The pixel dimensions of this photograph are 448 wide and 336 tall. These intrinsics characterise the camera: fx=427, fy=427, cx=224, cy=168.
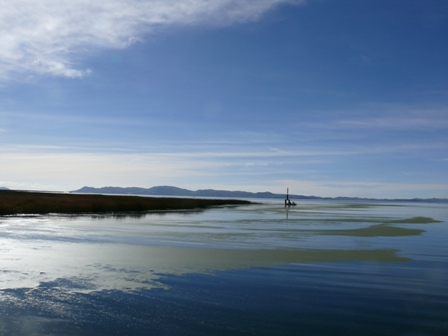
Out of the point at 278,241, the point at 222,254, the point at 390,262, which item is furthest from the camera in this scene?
the point at 278,241

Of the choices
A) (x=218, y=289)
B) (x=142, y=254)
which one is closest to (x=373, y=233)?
(x=142, y=254)

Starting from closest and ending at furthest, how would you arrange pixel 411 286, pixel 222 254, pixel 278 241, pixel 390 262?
pixel 411 286
pixel 390 262
pixel 222 254
pixel 278 241

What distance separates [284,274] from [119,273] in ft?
16.5

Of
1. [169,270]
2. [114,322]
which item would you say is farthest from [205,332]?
[169,270]

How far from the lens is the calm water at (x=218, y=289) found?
26.3ft

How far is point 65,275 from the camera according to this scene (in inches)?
486

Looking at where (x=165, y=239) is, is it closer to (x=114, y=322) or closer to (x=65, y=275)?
(x=65, y=275)

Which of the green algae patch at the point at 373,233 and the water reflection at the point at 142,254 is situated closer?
the water reflection at the point at 142,254

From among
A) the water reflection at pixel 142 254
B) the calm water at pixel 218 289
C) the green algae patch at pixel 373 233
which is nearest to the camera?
the calm water at pixel 218 289

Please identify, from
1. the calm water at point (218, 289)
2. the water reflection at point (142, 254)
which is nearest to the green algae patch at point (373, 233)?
the water reflection at point (142, 254)

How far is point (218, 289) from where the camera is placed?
11.0 meters

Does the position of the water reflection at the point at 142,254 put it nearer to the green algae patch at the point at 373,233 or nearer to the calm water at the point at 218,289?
the calm water at the point at 218,289

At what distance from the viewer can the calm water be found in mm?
→ 8023

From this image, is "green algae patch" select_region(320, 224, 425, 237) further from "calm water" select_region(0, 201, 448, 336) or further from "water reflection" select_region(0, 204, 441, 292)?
"calm water" select_region(0, 201, 448, 336)
